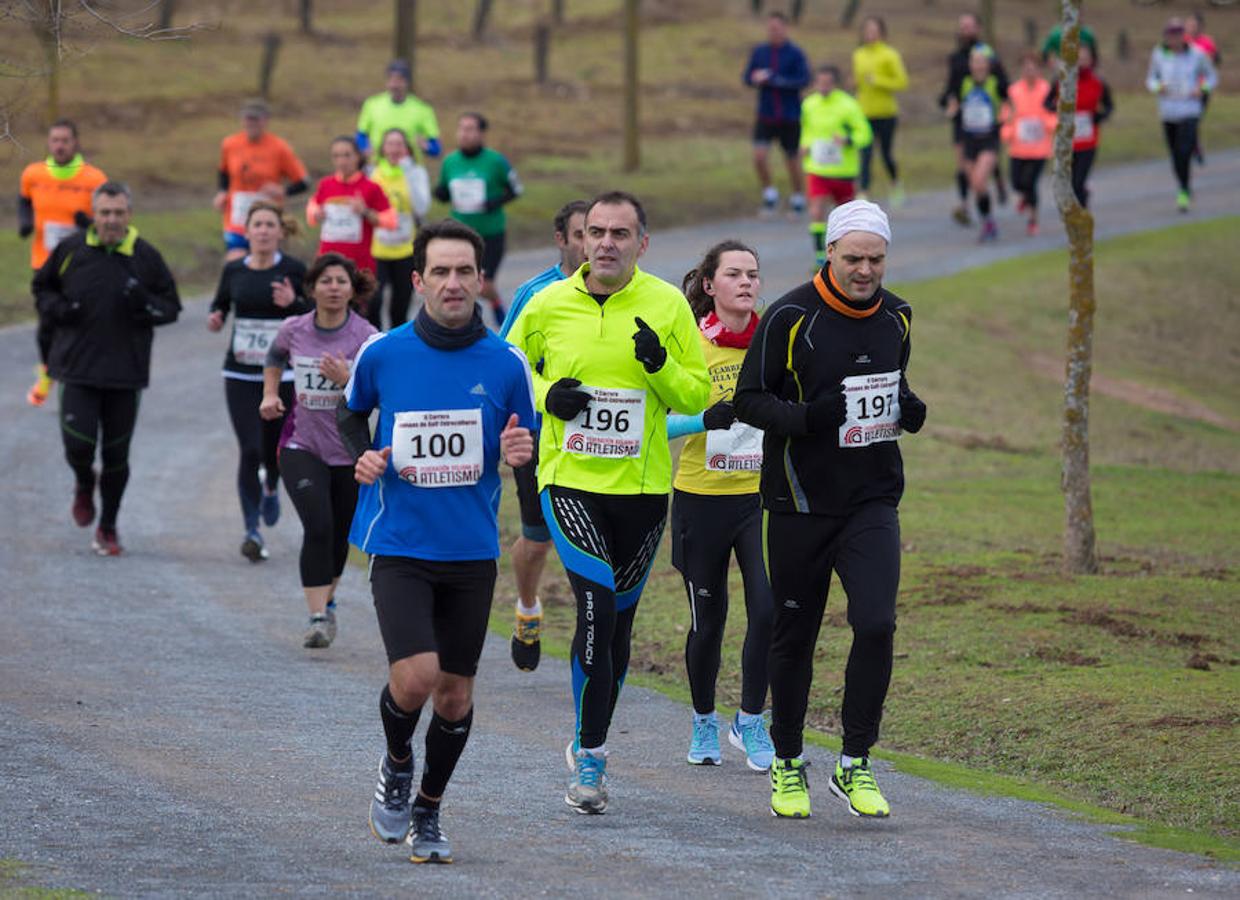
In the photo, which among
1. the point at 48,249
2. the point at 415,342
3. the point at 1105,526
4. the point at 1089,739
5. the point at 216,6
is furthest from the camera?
the point at 216,6

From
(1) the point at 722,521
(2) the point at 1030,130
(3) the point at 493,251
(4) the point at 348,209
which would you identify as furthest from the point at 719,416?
(2) the point at 1030,130

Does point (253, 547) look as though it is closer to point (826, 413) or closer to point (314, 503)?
point (314, 503)

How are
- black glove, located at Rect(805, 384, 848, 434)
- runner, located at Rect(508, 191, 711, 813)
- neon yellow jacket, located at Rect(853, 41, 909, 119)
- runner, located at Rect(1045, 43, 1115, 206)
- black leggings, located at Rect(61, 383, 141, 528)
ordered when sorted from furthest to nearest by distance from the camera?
neon yellow jacket, located at Rect(853, 41, 909, 119), runner, located at Rect(1045, 43, 1115, 206), black leggings, located at Rect(61, 383, 141, 528), runner, located at Rect(508, 191, 711, 813), black glove, located at Rect(805, 384, 848, 434)

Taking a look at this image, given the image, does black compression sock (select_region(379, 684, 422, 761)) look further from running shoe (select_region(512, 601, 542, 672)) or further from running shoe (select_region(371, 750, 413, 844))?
running shoe (select_region(512, 601, 542, 672))

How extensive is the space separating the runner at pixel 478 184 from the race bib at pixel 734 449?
11.4 meters

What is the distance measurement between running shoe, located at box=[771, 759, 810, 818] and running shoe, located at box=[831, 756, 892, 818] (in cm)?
15

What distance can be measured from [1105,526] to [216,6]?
49370mm

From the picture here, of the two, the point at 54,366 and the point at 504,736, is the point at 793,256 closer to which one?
the point at 54,366

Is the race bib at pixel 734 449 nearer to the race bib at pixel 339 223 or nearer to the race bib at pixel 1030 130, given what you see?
the race bib at pixel 339 223

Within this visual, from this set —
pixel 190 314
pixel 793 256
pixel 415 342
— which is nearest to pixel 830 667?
pixel 415 342

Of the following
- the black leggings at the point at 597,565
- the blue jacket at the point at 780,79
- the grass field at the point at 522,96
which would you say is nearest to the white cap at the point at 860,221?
the black leggings at the point at 597,565

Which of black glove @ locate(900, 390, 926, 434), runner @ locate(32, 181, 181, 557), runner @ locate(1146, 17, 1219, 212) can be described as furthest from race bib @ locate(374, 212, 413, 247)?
runner @ locate(1146, 17, 1219, 212)

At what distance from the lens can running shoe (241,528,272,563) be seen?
47.3ft

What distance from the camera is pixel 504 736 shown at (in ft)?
32.7
